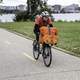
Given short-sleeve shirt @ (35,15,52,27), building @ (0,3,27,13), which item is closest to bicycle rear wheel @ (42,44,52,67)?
short-sleeve shirt @ (35,15,52,27)

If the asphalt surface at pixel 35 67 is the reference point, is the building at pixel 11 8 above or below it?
below

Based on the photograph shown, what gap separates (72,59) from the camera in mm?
13477

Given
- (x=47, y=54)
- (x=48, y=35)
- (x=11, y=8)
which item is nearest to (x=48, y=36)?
(x=48, y=35)

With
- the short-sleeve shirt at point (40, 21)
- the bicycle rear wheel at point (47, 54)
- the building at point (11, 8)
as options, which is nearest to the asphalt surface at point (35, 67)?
the bicycle rear wheel at point (47, 54)

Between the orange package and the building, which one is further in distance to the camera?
the building

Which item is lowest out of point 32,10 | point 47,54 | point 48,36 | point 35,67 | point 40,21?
point 32,10

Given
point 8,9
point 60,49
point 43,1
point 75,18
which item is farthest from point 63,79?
point 43,1

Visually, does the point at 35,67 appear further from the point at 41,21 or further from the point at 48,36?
the point at 41,21

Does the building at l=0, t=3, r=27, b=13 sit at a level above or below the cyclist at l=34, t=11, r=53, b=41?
below

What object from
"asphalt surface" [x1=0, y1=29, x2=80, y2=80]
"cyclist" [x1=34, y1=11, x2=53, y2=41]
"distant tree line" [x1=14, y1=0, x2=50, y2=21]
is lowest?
"distant tree line" [x1=14, y1=0, x2=50, y2=21]

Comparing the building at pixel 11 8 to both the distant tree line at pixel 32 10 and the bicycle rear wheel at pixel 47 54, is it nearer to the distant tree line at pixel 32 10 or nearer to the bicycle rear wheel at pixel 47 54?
the distant tree line at pixel 32 10

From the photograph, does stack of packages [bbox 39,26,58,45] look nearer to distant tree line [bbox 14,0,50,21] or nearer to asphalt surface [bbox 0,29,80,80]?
asphalt surface [bbox 0,29,80,80]

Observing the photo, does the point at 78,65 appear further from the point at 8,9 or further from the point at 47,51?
the point at 8,9

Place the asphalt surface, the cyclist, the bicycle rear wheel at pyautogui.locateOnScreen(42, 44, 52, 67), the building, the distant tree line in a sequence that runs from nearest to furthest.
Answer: the asphalt surface → the bicycle rear wheel at pyautogui.locateOnScreen(42, 44, 52, 67) → the cyclist → the building → the distant tree line
